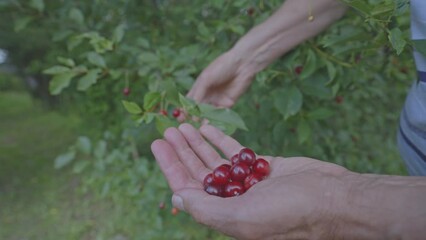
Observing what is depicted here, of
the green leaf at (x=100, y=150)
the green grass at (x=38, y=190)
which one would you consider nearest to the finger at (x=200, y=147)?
the green leaf at (x=100, y=150)


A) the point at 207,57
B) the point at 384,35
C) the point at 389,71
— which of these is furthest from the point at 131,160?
the point at 384,35

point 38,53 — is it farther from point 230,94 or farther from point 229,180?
point 229,180

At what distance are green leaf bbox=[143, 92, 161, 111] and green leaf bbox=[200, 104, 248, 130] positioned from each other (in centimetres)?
12

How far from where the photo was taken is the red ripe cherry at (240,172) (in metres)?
1.05

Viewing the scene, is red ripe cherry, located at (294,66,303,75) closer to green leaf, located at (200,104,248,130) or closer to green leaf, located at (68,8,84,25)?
green leaf, located at (200,104,248,130)

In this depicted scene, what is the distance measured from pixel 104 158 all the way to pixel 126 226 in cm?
116

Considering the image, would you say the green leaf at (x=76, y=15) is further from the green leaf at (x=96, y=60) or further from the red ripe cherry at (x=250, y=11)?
the red ripe cherry at (x=250, y=11)

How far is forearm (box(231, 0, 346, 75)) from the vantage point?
1.32 metres

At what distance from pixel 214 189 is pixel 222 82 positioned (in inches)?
20.9

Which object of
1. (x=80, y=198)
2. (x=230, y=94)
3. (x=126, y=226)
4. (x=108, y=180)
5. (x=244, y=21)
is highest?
(x=244, y=21)

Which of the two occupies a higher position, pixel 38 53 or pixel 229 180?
pixel 229 180

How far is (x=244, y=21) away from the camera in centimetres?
169

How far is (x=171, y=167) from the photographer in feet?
3.56

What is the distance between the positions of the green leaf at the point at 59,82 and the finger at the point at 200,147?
0.51 metres
